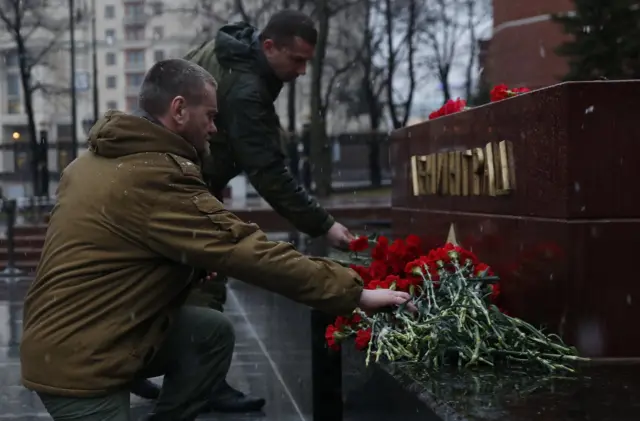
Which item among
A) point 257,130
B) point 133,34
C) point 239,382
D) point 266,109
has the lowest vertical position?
point 239,382

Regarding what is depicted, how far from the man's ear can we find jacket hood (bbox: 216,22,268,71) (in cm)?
205

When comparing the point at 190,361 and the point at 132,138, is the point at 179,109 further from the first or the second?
the point at 190,361

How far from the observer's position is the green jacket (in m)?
5.12

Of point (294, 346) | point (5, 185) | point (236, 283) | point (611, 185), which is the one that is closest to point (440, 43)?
point (5, 185)

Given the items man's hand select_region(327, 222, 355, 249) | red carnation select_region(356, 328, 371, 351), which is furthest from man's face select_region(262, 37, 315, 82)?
red carnation select_region(356, 328, 371, 351)

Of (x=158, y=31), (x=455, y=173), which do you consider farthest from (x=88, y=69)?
(x=455, y=173)

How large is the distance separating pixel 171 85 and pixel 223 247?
57cm

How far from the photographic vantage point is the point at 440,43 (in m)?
44.5

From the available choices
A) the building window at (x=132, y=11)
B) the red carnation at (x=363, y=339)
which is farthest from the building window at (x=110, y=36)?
the red carnation at (x=363, y=339)

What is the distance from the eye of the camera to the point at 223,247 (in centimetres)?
306

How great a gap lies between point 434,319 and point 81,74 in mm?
55285

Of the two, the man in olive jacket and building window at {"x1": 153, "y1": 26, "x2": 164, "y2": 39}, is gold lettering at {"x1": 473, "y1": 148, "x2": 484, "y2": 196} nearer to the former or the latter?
the man in olive jacket

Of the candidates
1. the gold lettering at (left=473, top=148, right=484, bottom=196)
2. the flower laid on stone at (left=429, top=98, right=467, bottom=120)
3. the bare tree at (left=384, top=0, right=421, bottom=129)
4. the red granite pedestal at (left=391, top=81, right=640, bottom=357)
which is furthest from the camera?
the bare tree at (left=384, top=0, right=421, bottom=129)

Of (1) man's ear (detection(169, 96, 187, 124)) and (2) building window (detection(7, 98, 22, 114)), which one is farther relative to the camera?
(2) building window (detection(7, 98, 22, 114))
